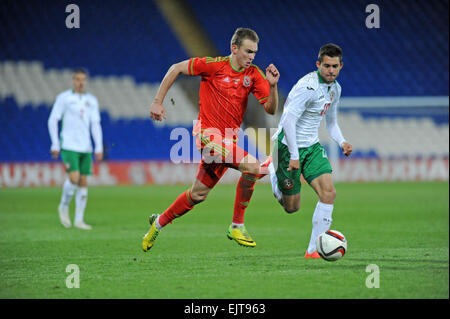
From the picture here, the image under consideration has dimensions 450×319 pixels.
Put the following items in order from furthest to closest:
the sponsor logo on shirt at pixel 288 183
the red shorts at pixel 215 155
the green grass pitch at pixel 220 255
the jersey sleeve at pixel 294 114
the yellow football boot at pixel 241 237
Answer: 1. the yellow football boot at pixel 241 237
2. the sponsor logo on shirt at pixel 288 183
3. the red shorts at pixel 215 155
4. the jersey sleeve at pixel 294 114
5. the green grass pitch at pixel 220 255

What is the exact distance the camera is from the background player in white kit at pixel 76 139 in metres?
8.62

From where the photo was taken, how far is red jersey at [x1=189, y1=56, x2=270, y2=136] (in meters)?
5.62

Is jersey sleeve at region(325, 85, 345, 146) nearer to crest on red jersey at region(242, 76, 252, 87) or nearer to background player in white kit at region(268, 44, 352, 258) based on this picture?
background player in white kit at region(268, 44, 352, 258)

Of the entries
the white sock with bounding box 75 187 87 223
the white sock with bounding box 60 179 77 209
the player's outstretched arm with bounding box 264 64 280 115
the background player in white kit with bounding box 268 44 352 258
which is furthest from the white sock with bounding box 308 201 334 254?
the white sock with bounding box 60 179 77 209

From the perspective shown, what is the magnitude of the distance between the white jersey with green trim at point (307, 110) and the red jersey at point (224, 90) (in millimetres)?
365

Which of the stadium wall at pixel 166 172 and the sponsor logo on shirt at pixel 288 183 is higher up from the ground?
the stadium wall at pixel 166 172

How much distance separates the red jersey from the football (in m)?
1.37

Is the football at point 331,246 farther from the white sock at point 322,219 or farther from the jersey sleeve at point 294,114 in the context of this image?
the jersey sleeve at point 294,114

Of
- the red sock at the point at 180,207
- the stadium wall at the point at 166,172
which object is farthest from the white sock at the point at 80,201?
the stadium wall at the point at 166,172

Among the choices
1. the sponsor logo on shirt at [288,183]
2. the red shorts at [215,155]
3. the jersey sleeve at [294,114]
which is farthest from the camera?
the sponsor logo on shirt at [288,183]

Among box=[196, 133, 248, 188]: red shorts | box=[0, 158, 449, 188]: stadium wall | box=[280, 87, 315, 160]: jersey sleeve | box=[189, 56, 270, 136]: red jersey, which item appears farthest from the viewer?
box=[0, 158, 449, 188]: stadium wall

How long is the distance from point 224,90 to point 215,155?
619mm

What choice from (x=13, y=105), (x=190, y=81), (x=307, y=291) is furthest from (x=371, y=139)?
(x=307, y=291)

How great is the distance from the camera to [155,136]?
20.7m
